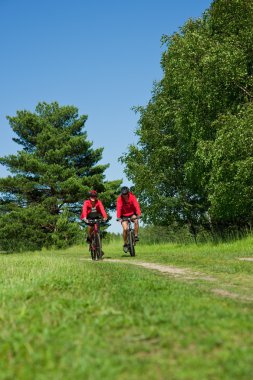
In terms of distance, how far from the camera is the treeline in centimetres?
2023

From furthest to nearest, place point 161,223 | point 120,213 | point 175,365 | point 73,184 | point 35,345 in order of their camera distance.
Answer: point 73,184
point 161,223
point 120,213
point 35,345
point 175,365

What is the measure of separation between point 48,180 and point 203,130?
50.3ft

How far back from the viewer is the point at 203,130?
76.1 ft

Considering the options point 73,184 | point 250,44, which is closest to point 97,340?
point 250,44

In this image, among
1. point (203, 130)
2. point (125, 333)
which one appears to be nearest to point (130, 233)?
point (203, 130)

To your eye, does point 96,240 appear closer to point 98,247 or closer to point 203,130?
point 98,247

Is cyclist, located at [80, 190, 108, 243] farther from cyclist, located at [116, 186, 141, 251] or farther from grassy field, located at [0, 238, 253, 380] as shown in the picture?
grassy field, located at [0, 238, 253, 380]

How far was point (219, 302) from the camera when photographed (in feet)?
15.8

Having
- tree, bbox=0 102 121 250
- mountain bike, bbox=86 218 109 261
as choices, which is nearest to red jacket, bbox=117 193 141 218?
mountain bike, bbox=86 218 109 261

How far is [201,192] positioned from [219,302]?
78.6ft

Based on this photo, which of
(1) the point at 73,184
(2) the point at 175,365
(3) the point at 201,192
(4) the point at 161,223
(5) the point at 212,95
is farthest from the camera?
(1) the point at 73,184

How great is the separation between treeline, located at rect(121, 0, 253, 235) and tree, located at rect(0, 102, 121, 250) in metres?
6.20

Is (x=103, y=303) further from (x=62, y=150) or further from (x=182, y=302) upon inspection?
(x=62, y=150)

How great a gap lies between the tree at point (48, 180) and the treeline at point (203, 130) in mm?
6203
